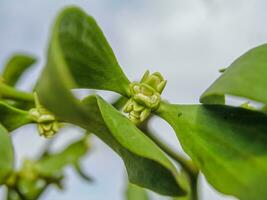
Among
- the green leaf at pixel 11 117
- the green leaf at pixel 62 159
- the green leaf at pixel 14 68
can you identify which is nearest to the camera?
the green leaf at pixel 11 117

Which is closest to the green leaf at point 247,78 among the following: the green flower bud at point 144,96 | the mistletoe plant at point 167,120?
the mistletoe plant at point 167,120

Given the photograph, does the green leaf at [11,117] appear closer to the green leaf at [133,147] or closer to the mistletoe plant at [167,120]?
the mistletoe plant at [167,120]

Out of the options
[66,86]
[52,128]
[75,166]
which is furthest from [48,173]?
[66,86]

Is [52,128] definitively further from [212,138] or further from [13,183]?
[13,183]

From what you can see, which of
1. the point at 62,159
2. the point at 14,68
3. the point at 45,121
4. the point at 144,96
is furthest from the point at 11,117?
the point at 62,159

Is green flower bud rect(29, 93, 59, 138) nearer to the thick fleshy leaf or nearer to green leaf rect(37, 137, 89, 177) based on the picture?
the thick fleshy leaf
